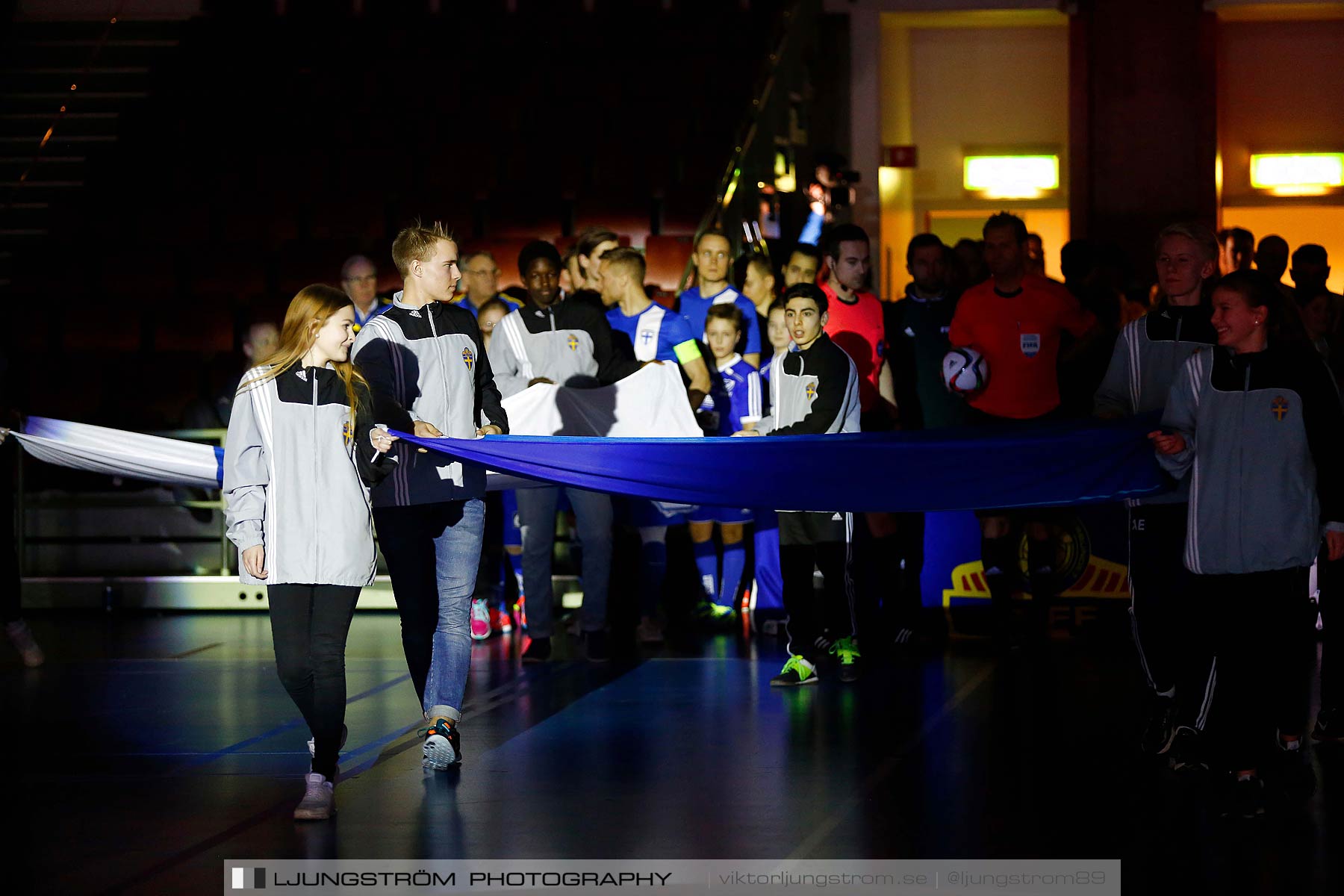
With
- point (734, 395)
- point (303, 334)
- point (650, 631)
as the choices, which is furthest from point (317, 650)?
point (734, 395)

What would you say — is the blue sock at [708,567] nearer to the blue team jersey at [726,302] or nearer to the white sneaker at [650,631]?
the white sneaker at [650,631]

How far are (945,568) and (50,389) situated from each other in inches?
218

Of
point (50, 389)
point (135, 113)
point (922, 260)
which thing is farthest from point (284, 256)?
point (922, 260)

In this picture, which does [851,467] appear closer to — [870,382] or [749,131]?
[870,382]

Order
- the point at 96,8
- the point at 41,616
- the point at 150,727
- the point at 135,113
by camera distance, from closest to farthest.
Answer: the point at 150,727 < the point at 41,616 < the point at 135,113 < the point at 96,8

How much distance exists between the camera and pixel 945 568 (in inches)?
282

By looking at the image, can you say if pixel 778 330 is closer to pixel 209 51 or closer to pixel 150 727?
pixel 150 727

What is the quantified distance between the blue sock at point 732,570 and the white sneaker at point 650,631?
691 mm

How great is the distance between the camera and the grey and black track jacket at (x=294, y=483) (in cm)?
401

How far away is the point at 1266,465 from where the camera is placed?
13.2 ft

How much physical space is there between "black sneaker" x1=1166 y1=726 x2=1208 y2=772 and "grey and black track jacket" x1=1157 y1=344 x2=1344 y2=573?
56 centimetres

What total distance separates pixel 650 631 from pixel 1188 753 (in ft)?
9.62

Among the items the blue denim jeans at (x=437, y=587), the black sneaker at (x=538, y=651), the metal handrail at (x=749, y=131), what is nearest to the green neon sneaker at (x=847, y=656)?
the black sneaker at (x=538, y=651)

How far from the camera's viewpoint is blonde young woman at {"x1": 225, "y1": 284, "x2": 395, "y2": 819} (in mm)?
4016
